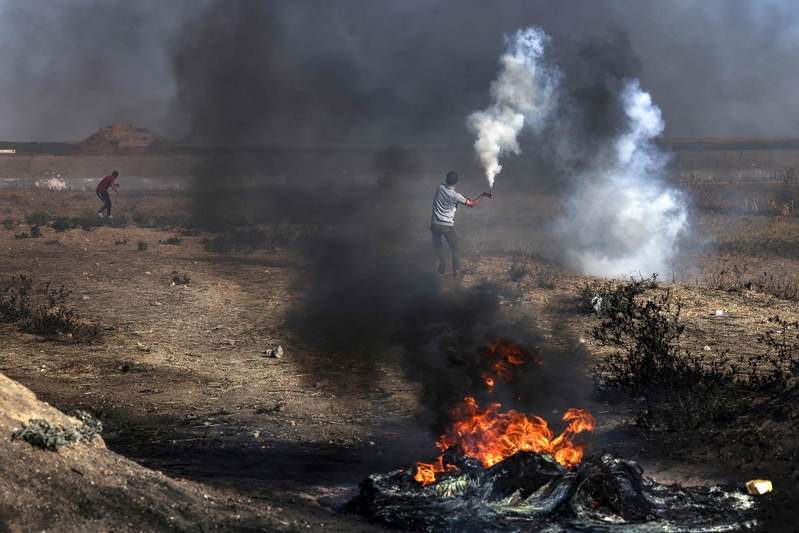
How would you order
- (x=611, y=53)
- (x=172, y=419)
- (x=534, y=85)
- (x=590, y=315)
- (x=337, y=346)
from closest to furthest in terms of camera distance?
(x=172, y=419) → (x=337, y=346) → (x=590, y=315) → (x=534, y=85) → (x=611, y=53)

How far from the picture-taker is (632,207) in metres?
17.0

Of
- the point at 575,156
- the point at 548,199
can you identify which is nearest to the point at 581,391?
the point at 575,156

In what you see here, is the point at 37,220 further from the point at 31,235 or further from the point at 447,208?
the point at 447,208

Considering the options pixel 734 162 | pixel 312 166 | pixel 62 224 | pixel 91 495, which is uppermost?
pixel 734 162

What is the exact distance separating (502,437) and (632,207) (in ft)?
39.2

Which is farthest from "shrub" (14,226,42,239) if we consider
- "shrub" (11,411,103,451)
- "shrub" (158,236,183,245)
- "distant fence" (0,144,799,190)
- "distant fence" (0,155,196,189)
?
"shrub" (11,411,103,451)

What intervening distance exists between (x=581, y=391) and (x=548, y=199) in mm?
22098

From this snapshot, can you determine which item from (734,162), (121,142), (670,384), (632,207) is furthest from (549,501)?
(121,142)

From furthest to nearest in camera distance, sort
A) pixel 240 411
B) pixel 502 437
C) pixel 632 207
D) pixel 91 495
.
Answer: pixel 632 207 < pixel 240 411 < pixel 502 437 < pixel 91 495

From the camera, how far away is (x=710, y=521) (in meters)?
5.11

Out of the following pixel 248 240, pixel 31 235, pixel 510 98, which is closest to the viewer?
pixel 510 98

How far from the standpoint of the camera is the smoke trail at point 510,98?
53.0 feet

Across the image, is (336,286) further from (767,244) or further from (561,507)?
(767,244)

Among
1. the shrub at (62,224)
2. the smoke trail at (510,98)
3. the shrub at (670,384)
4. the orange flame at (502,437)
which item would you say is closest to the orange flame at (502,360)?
the orange flame at (502,437)
